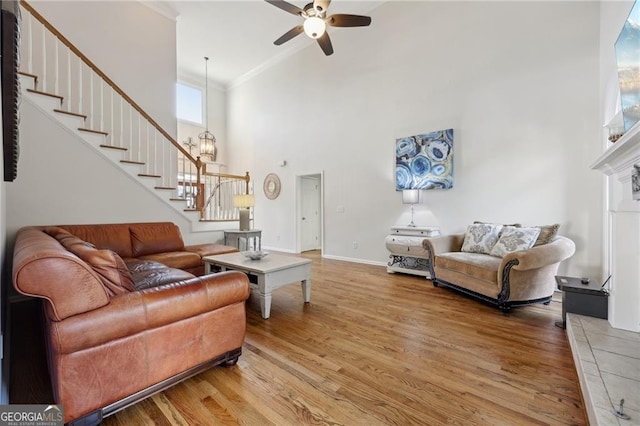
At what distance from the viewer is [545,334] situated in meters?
2.38

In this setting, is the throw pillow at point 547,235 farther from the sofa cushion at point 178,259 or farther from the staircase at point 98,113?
the staircase at point 98,113

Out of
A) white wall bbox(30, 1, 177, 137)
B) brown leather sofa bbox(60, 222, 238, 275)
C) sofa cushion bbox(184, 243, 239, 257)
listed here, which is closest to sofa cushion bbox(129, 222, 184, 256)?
brown leather sofa bbox(60, 222, 238, 275)

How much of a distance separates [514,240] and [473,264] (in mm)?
616

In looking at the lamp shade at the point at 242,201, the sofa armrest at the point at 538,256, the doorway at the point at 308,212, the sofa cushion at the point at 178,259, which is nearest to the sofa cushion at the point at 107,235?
Answer: the sofa cushion at the point at 178,259

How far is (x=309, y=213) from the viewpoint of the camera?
709cm

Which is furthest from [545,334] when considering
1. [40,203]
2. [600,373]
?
[40,203]

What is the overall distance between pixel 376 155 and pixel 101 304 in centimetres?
472

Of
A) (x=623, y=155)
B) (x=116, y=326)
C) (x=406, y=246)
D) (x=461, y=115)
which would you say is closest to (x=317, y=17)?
(x=461, y=115)

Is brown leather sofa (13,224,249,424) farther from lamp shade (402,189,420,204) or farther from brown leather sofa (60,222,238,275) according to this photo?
lamp shade (402,189,420,204)

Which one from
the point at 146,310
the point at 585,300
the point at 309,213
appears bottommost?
the point at 585,300

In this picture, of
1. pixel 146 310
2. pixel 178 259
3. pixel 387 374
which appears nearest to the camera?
pixel 146 310

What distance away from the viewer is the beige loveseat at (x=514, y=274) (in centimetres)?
273

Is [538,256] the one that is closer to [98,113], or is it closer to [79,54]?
[79,54]

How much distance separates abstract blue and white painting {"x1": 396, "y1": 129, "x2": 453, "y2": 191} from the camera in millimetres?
4352
